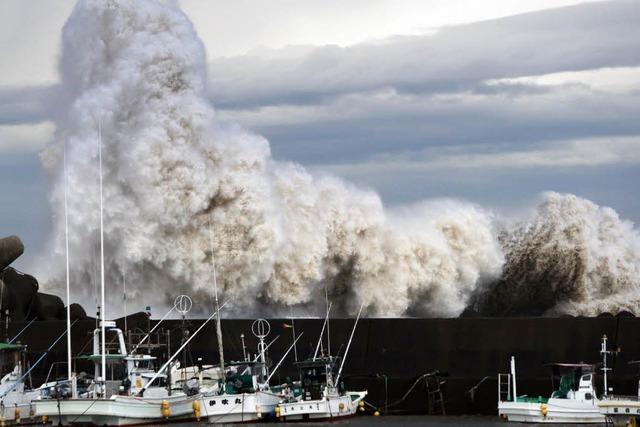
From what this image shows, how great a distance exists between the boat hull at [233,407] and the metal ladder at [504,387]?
7.33m

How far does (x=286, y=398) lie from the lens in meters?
51.0

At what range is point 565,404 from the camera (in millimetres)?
48719

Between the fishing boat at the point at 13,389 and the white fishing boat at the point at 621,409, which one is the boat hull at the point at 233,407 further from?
the white fishing boat at the point at 621,409

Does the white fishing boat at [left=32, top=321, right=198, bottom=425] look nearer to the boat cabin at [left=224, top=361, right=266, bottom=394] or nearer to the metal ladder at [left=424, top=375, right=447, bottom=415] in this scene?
the boat cabin at [left=224, top=361, right=266, bottom=394]

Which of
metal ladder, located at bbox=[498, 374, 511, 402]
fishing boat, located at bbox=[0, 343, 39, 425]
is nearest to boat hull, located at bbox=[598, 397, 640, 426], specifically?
metal ladder, located at bbox=[498, 374, 511, 402]

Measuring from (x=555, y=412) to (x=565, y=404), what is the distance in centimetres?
40

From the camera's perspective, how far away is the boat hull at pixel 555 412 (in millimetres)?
48562

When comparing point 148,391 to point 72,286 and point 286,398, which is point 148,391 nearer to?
point 286,398

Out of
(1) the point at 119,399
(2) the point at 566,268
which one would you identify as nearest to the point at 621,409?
(1) the point at 119,399

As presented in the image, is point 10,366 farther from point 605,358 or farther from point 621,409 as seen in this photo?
point 621,409

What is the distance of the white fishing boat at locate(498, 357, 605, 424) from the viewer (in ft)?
159

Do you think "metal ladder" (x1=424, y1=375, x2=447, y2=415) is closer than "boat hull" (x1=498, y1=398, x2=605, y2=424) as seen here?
No

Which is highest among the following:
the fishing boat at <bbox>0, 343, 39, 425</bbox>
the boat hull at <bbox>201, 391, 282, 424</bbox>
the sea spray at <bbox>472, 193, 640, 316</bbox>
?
the sea spray at <bbox>472, 193, 640, 316</bbox>

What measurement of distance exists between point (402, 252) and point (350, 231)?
2.59 metres
